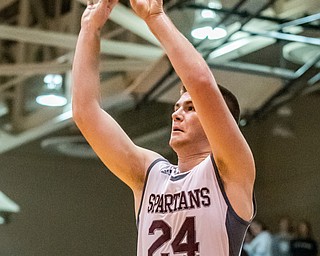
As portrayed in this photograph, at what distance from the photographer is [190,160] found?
1795mm

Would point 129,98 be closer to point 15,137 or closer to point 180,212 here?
point 15,137

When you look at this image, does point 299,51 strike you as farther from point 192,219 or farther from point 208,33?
point 192,219

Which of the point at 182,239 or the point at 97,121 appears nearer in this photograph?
the point at 182,239

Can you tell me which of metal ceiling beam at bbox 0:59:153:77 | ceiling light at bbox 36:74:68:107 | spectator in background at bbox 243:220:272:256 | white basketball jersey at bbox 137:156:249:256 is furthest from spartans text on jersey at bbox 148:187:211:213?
ceiling light at bbox 36:74:68:107

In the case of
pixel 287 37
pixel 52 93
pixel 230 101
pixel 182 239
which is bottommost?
pixel 182 239

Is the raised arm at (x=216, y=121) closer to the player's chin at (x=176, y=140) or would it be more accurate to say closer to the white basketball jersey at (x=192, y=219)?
the white basketball jersey at (x=192, y=219)

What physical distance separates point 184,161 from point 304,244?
20.3 ft

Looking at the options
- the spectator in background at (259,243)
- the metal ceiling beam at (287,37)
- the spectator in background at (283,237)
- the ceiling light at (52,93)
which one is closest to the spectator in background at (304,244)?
the spectator in background at (283,237)

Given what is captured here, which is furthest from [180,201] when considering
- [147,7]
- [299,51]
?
[299,51]

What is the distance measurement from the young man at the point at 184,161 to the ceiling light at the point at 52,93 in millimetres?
6175

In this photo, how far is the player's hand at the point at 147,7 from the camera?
1.69 metres

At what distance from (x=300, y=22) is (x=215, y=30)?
31.0 inches

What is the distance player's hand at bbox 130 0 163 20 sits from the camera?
169 centimetres

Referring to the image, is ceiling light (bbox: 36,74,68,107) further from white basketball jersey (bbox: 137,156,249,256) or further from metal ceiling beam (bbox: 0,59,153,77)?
white basketball jersey (bbox: 137,156,249,256)
